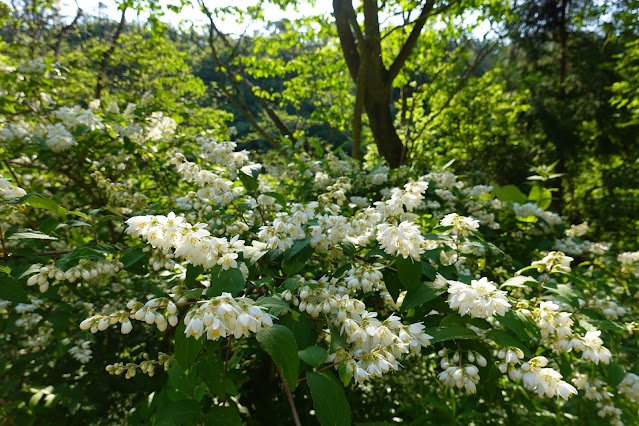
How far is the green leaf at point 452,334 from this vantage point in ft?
4.05

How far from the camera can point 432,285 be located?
1.49 metres

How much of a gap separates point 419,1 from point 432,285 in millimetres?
4564

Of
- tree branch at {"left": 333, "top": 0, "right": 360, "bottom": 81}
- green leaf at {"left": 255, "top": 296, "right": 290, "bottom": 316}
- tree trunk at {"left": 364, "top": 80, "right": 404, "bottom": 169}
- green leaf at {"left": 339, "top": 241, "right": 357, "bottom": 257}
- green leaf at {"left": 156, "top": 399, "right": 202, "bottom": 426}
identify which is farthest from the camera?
tree trunk at {"left": 364, "top": 80, "right": 404, "bottom": 169}

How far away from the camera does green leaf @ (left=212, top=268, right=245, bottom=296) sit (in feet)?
3.93

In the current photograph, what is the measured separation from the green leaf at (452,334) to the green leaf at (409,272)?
0.69 feet

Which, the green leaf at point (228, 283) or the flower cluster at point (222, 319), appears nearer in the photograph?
the flower cluster at point (222, 319)

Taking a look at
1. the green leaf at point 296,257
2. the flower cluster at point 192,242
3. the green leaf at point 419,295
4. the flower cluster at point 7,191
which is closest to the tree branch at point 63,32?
the flower cluster at point 7,191

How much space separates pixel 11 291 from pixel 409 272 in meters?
1.51

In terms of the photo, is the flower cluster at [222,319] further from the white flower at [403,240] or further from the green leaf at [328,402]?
the white flower at [403,240]

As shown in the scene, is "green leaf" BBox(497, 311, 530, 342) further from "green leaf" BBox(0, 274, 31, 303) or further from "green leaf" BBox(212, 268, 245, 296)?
"green leaf" BBox(0, 274, 31, 303)

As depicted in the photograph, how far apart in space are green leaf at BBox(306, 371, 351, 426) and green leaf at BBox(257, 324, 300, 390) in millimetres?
88

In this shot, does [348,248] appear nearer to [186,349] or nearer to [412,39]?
[186,349]

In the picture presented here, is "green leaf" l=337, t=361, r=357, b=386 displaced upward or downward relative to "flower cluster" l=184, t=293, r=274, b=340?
downward

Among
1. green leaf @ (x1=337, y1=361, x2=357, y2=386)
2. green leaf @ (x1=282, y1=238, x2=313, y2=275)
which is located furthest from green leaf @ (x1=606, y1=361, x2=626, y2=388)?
green leaf @ (x1=282, y1=238, x2=313, y2=275)
